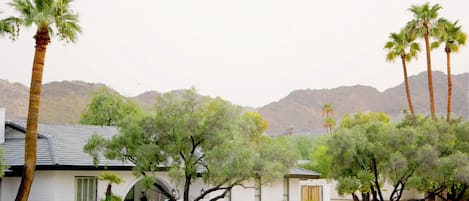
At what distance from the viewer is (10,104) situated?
12962 centimetres

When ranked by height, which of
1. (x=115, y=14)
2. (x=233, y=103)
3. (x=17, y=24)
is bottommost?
(x=233, y=103)

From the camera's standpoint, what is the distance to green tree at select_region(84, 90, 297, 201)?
20750 mm

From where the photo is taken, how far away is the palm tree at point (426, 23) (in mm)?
38281

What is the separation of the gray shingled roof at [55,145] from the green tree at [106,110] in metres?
27.0

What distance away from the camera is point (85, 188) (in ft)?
82.8

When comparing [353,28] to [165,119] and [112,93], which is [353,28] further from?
[165,119]

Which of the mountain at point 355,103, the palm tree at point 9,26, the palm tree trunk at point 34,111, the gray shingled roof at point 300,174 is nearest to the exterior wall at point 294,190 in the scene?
the gray shingled roof at point 300,174

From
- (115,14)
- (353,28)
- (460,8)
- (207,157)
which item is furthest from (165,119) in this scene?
(353,28)

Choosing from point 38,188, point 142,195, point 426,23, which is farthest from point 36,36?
point 426,23

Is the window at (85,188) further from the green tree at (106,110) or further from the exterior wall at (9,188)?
the green tree at (106,110)

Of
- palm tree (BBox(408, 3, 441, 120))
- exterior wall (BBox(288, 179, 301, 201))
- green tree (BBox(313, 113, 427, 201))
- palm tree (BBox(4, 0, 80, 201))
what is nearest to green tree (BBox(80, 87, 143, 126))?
exterior wall (BBox(288, 179, 301, 201))

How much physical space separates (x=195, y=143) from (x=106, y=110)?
3755 centimetres

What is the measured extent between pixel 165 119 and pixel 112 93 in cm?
4346

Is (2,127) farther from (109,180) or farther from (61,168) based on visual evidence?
(109,180)
